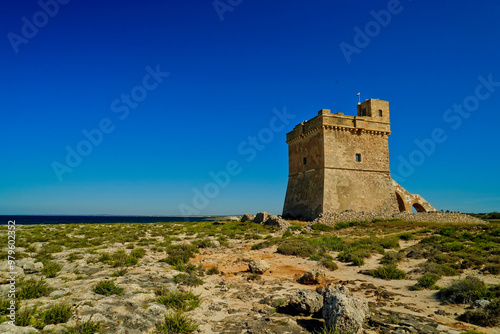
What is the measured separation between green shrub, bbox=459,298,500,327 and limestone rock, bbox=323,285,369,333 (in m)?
2.07

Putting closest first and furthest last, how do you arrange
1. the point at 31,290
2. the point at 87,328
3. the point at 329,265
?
the point at 87,328 → the point at 31,290 → the point at 329,265

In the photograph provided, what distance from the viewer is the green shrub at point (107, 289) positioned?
642 centimetres

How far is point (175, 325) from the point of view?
5.16 meters

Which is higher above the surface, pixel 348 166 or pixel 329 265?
pixel 348 166

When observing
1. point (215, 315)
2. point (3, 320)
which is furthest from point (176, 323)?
point (3, 320)

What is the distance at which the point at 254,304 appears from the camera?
659 cm

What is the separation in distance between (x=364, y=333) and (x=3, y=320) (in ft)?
21.1

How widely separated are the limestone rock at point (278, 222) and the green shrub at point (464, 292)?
1538cm

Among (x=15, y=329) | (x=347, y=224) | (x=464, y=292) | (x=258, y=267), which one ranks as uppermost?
(x=347, y=224)

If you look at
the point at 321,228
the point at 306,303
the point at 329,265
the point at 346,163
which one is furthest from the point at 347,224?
the point at 306,303

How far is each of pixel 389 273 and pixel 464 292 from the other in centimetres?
250

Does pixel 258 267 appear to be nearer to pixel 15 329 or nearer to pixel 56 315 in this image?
pixel 56 315

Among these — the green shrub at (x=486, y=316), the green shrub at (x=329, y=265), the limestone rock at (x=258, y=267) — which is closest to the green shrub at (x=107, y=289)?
the limestone rock at (x=258, y=267)

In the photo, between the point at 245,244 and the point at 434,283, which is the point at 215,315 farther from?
the point at 245,244
